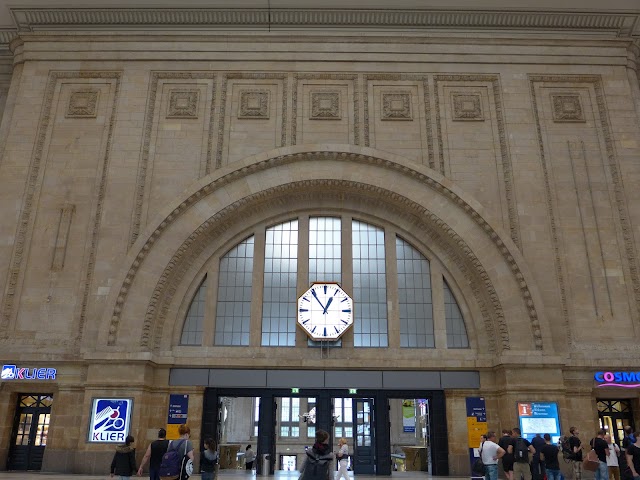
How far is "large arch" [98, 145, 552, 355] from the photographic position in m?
17.3

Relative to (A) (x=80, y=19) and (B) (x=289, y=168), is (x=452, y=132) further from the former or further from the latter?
(A) (x=80, y=19)

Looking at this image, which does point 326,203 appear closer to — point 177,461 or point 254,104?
point 254,104

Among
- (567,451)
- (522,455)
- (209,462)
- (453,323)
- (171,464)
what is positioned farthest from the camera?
(453,323)

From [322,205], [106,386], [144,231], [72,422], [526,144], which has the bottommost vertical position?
[72,422]

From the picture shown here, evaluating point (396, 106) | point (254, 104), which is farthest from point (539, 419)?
point (254, 104)

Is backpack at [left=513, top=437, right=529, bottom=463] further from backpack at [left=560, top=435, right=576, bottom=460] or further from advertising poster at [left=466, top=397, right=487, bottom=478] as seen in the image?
advertising poster at [left=466, top=397, right=487, bottom=478]

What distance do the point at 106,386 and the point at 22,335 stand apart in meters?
3.29

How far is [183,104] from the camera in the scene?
1994cm

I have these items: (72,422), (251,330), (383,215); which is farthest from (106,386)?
(383,215)

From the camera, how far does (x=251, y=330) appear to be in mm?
18188

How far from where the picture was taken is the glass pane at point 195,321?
1820 centimetres

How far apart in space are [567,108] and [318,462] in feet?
58.6

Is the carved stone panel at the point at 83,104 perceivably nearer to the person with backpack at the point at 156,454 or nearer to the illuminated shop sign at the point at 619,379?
the person with backpack at the point at 156,454

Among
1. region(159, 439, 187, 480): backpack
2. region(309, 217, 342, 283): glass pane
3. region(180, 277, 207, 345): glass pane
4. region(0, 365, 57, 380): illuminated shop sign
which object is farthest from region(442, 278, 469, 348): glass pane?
region(0, 365, 57, 380): illuminated shop sign
